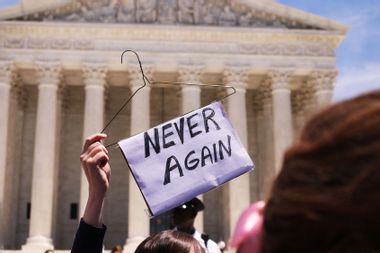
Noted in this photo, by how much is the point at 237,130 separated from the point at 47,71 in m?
13.8

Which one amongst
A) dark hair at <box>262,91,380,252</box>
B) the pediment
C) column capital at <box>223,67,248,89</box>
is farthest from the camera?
the pediment

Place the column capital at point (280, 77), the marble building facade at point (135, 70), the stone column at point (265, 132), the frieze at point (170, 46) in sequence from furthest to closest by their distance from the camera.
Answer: the stone column at point (265, 132) → the column capital at point (280, 77) → the frieze at point (170, 46) → the marble building facade at point (135, 70)

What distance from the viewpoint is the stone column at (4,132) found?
143 feet

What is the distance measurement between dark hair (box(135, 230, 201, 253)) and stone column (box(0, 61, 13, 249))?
3974 centimetres

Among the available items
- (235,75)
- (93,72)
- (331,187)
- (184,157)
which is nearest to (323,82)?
(235,75)

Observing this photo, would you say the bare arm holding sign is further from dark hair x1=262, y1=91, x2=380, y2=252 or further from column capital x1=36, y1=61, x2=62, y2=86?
column capital x1=36, y1=61, x2=62, y2=86

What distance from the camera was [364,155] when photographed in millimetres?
1614

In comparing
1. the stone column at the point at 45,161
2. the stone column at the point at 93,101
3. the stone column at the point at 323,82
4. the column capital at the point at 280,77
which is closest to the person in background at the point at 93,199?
the stone column at the point at 45,161

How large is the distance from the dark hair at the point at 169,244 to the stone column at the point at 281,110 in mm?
40894

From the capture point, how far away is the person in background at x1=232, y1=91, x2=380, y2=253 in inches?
62.2

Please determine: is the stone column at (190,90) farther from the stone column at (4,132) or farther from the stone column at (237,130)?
the stone column at (4,132)

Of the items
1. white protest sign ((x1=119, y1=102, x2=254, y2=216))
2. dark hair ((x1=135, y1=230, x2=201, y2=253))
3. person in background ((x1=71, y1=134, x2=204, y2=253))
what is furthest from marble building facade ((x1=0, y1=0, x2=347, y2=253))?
person in background ((x1=71, y1=134, x2=204, y2=253))

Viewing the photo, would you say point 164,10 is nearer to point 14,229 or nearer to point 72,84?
point 72,84

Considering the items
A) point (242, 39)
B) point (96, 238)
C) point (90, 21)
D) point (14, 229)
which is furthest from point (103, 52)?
point (96, 238)
